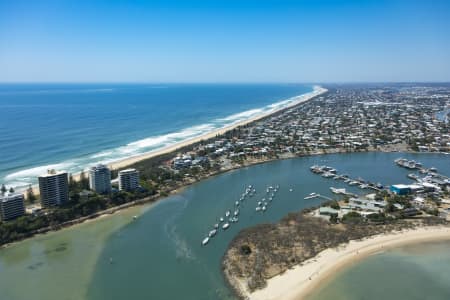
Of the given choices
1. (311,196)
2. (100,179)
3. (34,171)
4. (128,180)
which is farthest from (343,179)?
(34,171)

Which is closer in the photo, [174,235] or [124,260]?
[124,260]

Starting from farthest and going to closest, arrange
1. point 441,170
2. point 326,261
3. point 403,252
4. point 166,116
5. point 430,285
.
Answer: point 166,116 < point 441,170 < point 403,252 < point 326,261 < point 430,285

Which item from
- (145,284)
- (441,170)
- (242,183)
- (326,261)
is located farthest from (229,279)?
(441,170)

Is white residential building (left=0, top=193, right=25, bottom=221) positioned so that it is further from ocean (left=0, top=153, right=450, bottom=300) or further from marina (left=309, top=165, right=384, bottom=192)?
marina (left=309, top=165, right=384, bottom=192)

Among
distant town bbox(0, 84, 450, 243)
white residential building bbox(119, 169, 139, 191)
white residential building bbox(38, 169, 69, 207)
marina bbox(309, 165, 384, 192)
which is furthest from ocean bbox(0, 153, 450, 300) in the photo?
white residential building bbox(38, 169, 69, 207)

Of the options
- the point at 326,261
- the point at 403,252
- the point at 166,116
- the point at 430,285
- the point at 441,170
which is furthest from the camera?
the point at 166,116

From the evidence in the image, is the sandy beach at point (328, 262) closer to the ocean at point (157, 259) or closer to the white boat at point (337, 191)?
the ocean at point (157, 259)

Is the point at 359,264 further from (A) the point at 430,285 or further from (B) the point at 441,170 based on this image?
(B) the point at 441,170

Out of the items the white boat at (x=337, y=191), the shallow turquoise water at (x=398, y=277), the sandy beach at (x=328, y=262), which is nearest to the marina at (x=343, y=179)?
the white boat at (x=337, y=191)
